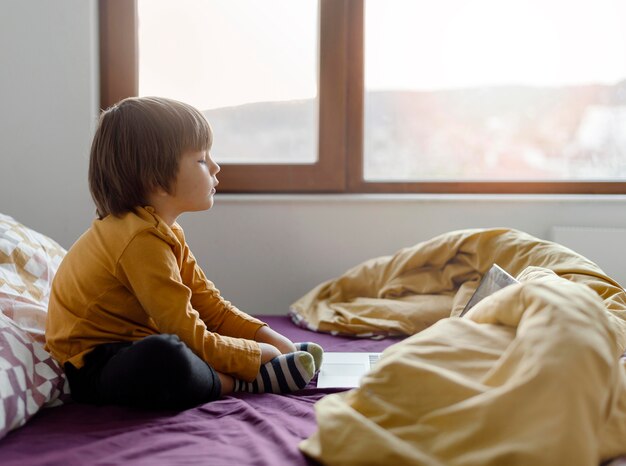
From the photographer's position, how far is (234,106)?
7.63 feet

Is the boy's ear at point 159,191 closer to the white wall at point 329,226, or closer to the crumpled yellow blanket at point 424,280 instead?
the crumpled yellow blanket at point 424,280

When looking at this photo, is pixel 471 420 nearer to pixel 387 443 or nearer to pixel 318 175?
pixel 387 443

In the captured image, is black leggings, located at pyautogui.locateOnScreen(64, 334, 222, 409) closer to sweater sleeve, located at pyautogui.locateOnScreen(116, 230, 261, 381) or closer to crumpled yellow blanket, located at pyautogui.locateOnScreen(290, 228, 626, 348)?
sweater sleeve, located at pyautogui.locateOnScreen(116, 230, 261, 381)

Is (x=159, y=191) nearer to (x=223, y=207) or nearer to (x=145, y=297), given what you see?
(x=145, y=297)

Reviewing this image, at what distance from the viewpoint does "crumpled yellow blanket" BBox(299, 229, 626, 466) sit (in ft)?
2.76

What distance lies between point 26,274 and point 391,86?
132 cm

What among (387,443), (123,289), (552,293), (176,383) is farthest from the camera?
(123,289)

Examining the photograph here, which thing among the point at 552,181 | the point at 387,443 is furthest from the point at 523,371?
the point at 552,181

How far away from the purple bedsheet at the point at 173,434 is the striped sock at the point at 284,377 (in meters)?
0.02

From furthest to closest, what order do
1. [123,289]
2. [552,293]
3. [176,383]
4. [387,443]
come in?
[123,289]
[176,383]
[552,293]
[387,443]

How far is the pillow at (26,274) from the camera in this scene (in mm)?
1427

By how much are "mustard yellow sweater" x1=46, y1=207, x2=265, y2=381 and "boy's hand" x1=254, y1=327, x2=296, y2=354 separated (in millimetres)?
135

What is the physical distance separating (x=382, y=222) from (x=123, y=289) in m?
1.11

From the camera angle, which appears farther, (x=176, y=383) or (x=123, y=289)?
(x=123, y=289)
